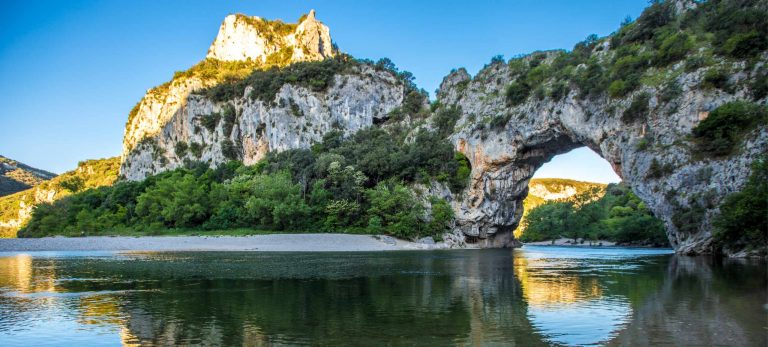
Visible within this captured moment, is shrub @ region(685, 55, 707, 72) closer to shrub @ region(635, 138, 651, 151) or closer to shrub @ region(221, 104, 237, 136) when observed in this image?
shrub @ region(635, 138, 651, 151)

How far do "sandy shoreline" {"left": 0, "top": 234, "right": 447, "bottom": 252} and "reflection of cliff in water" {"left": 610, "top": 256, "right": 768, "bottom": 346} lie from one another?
3640 centimetres

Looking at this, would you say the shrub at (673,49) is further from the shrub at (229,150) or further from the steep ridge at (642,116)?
the shrub at (229,150)

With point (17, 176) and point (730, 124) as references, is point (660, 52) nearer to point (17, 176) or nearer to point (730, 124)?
point (730, 124)

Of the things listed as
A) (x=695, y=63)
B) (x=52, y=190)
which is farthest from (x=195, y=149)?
(x=695, y=63)

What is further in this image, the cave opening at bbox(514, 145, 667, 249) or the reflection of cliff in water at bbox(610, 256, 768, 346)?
the cave opening at bbox(514, 145, 667, 249)

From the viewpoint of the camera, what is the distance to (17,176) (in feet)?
516

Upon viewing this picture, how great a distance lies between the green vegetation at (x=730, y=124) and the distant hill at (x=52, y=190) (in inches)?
4173

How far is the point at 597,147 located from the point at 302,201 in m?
35.3

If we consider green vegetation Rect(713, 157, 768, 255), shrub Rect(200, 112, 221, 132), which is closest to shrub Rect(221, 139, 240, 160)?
shrub Rect(200, 112, 221, 132)

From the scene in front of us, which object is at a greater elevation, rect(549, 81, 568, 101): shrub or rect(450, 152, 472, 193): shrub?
rect(549, 81, 568, 101): shrub

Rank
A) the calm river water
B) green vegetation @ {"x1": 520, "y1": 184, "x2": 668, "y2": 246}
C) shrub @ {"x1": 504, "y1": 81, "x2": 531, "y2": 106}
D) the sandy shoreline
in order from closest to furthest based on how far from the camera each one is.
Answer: the calm river water < the sandy shoreline < shrub @ {"x1": 504, "y1": 81, "x2": 531, "y2": 106} < green vegetation @ {"x1": 520, "y1": 184, "x2": 668, "y2": 246}

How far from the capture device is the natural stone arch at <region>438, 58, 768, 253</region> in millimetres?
36469

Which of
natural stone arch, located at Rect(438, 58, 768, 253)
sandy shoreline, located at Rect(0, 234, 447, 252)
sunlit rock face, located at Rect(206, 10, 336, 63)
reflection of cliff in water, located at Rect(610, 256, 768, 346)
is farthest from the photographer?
sunlit rock face, located at Rect(206, 10, 336, 63)

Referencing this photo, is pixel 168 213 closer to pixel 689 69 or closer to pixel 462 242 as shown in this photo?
pixel 462 242
